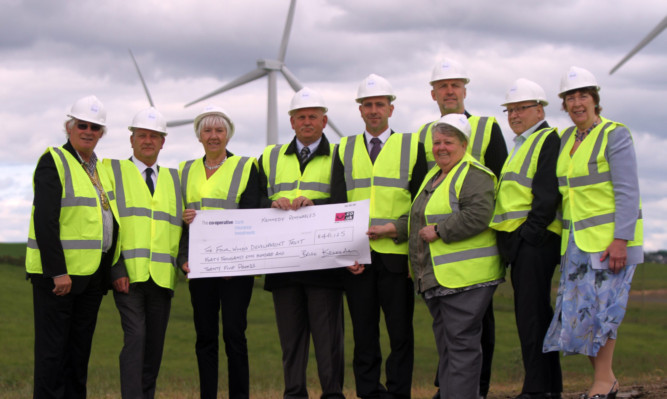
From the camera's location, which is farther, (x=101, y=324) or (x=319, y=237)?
(x=101, y=324)

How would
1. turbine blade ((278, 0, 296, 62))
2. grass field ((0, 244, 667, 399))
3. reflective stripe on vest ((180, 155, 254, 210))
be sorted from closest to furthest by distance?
reflective stripe on vest ((180, 155, 254, 210)) → grass field ((0, 244, 667, 399)) → turbine blade ((278, 0, 296, 62))

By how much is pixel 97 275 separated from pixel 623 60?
592 inches

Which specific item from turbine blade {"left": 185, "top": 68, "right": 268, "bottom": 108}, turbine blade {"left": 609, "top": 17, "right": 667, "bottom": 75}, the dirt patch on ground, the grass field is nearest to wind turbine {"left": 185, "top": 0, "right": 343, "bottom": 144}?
turbine blade {"left": 185, "top": 68, "right": 268, "bottom": 108}

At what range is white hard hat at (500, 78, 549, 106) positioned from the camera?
8008mm

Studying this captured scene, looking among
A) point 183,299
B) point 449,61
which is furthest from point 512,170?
point 183,299

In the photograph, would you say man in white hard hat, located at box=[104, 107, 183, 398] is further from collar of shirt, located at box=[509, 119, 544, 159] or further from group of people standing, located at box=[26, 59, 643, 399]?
collar of shirt, located at box=[509, 119, 544, 159]

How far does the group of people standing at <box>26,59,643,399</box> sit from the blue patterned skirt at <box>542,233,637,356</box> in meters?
0.01

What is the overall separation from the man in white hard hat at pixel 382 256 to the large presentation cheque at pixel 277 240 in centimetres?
18

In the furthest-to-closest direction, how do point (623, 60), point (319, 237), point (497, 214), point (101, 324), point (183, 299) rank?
point (183, 299) → point (101, 324) → point (623, 60) → point (319, 237) → point (497, 214)

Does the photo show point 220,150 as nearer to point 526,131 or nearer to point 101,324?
point 526,131

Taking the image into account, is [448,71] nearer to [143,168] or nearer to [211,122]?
[211,122]

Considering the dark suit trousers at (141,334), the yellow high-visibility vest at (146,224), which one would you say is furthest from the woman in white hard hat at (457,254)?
the dark suit trousers at (141,334)

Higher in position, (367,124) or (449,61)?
(449,61)

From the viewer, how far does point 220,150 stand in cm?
870
